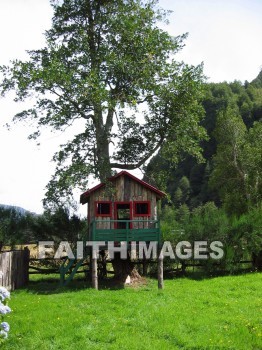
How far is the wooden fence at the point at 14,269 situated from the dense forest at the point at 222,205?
178 inches

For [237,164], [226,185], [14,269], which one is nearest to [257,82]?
[237,164]

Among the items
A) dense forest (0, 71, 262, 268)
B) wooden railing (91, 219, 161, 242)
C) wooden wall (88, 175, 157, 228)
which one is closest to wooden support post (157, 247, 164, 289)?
wooden railing (91, 219, 161, 242)

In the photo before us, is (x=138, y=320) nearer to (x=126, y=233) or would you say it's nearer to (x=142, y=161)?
(x=126, y=233)

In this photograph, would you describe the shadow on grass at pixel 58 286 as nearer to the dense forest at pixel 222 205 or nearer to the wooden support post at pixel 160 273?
the wooden support post at pixel 160 273

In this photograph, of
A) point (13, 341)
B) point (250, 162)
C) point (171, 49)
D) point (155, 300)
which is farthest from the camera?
point (250, 162)

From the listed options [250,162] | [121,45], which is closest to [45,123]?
[121,45]

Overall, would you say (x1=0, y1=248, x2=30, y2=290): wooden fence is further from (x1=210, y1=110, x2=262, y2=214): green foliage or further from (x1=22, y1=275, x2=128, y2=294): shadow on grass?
(x1=210, y1=110, x2=262, y2=214): green foliage

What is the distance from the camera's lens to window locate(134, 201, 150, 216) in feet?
68.0

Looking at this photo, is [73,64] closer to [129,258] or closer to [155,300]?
[129,258]

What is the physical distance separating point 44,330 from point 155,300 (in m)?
5.24

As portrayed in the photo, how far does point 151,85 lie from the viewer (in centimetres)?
2162

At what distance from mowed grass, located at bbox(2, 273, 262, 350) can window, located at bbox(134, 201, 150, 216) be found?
4321mm

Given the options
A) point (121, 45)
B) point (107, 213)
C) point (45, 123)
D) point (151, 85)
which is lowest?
point (107, 213)

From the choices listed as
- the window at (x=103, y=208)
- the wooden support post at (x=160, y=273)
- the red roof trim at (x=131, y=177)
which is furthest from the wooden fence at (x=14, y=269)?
the wooden support post at (x=160, y=273)
